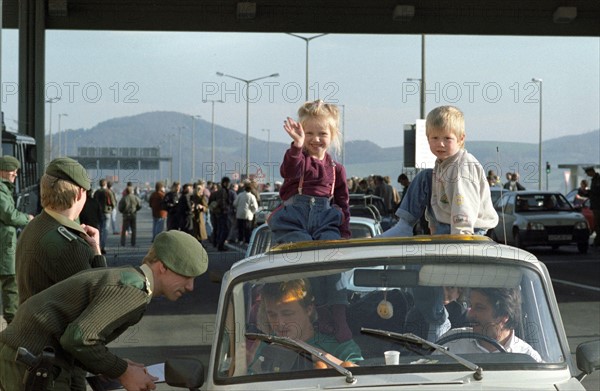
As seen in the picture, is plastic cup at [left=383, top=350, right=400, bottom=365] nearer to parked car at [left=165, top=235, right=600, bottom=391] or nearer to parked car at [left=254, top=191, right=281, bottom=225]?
parked car at [left=165, top=235, right=600, bottom=391]

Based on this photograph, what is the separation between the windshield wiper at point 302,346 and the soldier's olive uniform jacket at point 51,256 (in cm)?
121

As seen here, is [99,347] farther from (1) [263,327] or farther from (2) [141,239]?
(2) [141,239]

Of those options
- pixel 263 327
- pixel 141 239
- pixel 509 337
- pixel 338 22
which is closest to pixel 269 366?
pixel 263 327

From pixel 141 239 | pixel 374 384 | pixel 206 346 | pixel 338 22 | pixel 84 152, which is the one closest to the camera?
pixel 374 384

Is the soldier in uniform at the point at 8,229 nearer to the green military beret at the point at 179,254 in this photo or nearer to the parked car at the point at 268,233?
the parked car at the point at 268,233

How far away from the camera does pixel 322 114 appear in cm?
707

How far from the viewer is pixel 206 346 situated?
13086 millimetres

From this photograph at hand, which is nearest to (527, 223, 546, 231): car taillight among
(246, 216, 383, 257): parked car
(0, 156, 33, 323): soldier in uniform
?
(246, 216, 383, 257): parked car

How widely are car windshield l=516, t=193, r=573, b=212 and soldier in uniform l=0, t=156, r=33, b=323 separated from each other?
→ 67.6ft

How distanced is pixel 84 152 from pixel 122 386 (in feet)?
349

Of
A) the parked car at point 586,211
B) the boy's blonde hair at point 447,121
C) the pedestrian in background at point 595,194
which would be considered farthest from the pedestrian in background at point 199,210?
the boy's blonde hair at point 447,121

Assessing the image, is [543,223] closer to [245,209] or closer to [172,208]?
[245,209]

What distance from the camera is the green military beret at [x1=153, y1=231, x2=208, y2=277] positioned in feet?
15.7

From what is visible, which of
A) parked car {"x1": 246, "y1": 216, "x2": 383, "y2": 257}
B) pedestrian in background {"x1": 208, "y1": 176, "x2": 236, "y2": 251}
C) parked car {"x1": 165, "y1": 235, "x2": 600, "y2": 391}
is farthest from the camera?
pedestrian in background {"x1": 208, "y1": 176, "x2": 236, "y2": 251}
